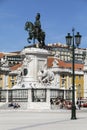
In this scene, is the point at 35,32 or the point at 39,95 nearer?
the point at 39,95

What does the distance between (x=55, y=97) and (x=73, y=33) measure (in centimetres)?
1991

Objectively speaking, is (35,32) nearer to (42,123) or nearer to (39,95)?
(39,95)

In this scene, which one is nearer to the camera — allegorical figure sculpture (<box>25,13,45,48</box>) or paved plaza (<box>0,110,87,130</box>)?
paved plaza (<box>0,110,87,130</box>)

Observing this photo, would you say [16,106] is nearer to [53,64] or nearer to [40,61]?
[40,61]

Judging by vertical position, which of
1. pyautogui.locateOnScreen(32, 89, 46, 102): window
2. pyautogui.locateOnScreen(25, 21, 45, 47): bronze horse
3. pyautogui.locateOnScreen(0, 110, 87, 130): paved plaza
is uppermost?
pyautogui.locateOnScreen(25, 21, 45, 47): bronze horse

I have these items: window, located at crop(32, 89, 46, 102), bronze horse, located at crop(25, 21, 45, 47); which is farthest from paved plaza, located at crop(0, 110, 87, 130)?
bronze horse, located at crop(25, 21, 45, 47)

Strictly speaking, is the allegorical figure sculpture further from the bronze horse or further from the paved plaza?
the paved plaza

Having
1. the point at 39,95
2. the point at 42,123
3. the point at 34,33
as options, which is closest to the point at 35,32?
the point at 34,33

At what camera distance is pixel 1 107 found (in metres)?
46.1

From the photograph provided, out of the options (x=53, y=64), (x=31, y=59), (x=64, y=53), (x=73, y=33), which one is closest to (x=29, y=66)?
(x=31, y=59)

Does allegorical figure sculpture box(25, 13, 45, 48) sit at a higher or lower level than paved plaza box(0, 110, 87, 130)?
higher

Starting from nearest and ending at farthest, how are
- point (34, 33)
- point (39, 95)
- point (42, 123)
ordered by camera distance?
1. point (42, 123)
2. point (39, 95)
3. point (34, 33)

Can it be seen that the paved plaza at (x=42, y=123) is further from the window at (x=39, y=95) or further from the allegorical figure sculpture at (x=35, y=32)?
the allegorical figure sculpture at (x=35, y=32)

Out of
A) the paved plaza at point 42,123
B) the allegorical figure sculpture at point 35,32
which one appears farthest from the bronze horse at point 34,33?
the paved plaza at point 42,123
